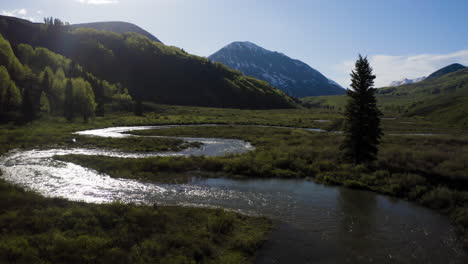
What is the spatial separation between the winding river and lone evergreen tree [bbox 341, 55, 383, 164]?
903 cm

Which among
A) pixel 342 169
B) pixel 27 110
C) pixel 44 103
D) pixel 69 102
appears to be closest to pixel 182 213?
pixel 342 169

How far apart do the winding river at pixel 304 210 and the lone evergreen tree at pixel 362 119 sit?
29.6 feet

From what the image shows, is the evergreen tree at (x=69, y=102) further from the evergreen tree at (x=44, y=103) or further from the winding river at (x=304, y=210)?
the winding river at (x=304, y=210)

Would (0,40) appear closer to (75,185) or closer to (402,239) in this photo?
Result: (75,185)

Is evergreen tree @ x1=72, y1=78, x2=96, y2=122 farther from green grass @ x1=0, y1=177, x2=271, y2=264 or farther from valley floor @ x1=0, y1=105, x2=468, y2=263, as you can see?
green grass @ x1=0, y1=177, x2=271, y2=264

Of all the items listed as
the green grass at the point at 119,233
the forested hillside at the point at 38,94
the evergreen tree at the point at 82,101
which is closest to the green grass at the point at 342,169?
the green grass at the point at 119,233

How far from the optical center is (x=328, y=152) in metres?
38.1

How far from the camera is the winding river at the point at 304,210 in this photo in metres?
15.0

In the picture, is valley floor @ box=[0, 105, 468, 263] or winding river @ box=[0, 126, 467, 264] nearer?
valley floor @ box=[0, 105, 468, 263]

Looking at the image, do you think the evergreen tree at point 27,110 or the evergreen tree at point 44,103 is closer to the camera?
the evergreen tree at point 27,110

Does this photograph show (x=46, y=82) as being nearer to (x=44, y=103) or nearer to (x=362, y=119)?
(x=44, y=103)

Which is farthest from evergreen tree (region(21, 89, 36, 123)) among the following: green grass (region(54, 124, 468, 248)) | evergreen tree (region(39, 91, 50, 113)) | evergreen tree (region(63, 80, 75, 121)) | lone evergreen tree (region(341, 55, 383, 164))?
lone evergreen tree (region(341, 55, 383, 164))

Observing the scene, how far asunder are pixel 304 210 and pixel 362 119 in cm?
1764

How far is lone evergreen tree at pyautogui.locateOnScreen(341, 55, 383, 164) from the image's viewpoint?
33.2 metres
